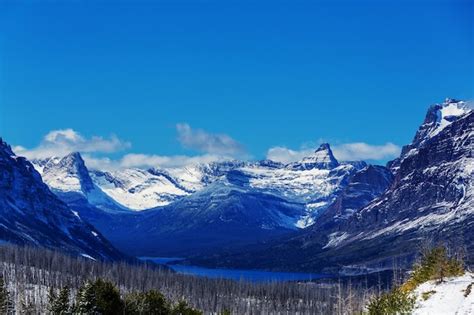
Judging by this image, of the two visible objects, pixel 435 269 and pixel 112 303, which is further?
pixel 112 303

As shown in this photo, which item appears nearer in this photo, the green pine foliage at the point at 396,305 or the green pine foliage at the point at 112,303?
the green pine foliage at the point at 396,305

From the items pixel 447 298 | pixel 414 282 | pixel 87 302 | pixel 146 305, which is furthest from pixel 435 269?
pixel 146 305

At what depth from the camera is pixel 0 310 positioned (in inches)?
6978

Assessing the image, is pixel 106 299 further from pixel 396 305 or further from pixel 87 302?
pixel 396 305

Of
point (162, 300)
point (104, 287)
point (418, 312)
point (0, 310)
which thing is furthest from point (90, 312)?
point (418, 312)

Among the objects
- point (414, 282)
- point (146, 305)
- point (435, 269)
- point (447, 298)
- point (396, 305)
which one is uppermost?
point (435, 269)

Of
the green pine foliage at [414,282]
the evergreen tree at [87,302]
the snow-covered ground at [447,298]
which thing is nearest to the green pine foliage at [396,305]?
the green pine foliage at [414,282]

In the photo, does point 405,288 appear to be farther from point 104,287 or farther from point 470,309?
point 104,287

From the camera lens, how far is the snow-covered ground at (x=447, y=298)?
83.7 meters

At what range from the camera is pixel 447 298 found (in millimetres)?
88312

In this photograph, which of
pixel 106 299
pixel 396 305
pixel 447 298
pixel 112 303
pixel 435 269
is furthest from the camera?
pixel 112 303

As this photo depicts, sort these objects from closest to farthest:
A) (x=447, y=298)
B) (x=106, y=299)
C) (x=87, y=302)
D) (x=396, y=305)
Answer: (x=447, y=298)
(x=396, y=305)
(x=87, y=302)
(x=106, y=299)

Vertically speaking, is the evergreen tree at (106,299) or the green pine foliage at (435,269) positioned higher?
the green pine foliage at (435,269)

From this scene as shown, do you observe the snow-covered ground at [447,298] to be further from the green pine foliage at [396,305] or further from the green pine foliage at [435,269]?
the green pine foliage at [435,269]
